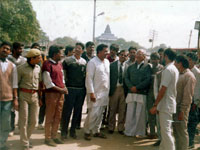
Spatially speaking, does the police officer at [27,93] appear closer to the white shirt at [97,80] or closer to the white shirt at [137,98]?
the white shirt at [97,80]

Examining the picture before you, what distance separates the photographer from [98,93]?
4.85m

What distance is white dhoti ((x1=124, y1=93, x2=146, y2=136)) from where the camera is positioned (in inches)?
199

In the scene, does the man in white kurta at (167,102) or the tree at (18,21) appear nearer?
the man in white kurta at (167,102)

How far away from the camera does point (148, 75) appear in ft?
16.4

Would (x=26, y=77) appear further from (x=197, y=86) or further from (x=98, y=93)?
(x=197, y=86)

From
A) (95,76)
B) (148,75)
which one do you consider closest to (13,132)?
(95,76)

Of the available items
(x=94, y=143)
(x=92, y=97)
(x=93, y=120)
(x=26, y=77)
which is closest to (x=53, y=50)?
(x=26, y=77)

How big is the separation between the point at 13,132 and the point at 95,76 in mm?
2279

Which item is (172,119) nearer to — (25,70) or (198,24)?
(25,70)

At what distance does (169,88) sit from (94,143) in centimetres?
206

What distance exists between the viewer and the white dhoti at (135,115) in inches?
199

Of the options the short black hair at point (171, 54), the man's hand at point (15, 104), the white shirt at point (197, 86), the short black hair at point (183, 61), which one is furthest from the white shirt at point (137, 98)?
the man's hand at point (15, 104)

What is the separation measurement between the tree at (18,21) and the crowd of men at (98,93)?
2474 centimetres

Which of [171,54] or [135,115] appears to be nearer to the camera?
[171,54]
